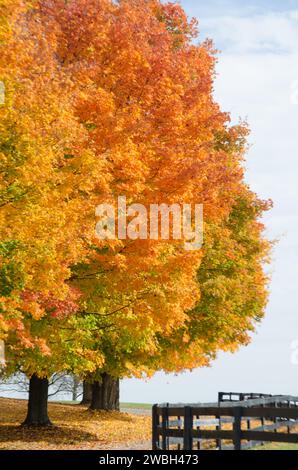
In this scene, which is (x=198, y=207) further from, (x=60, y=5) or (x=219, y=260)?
(x=60, y=5)

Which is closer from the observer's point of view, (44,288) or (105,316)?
(44,288)

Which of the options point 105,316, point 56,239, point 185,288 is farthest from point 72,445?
point 56,239

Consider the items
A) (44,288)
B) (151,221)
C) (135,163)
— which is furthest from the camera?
(151,221)

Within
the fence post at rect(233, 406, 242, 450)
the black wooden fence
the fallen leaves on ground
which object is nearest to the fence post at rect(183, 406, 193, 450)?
the black wooden fence

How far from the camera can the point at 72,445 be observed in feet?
88.7

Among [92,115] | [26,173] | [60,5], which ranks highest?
[60,5]

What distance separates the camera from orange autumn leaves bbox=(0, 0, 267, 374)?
18062 millimetres

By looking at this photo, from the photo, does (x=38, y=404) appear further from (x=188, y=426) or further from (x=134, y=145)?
(x=134, y=145)

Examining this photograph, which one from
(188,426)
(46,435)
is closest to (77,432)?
(46,435)

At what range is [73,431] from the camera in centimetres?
3094

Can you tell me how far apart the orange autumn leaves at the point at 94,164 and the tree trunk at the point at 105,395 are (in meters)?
11.4

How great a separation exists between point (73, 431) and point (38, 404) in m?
2.09

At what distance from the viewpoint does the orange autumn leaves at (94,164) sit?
59.3 feet

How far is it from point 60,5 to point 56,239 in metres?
10.5
